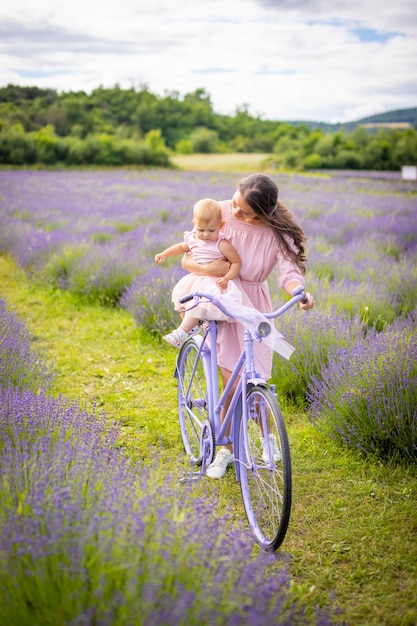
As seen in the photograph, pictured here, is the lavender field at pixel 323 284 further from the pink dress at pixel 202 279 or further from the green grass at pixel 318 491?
the pink dress at pixel 202 279

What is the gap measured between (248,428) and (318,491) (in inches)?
31.2

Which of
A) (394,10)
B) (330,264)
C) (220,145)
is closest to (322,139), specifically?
(220,145)

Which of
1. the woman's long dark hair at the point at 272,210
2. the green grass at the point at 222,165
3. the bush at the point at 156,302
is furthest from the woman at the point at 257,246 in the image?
the green grass at the point at 222,165

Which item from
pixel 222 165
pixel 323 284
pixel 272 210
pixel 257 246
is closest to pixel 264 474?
pixel 257 246

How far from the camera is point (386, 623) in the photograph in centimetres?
205

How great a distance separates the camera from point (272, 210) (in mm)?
2639

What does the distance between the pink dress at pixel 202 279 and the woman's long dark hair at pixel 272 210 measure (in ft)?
0.78

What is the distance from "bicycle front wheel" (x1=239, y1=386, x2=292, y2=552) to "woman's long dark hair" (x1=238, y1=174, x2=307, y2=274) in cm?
80

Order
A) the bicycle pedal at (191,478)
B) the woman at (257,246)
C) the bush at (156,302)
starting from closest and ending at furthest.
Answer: the bicycle pedal at (191,478)
the woman at (257,246)
the bush at (156,302)

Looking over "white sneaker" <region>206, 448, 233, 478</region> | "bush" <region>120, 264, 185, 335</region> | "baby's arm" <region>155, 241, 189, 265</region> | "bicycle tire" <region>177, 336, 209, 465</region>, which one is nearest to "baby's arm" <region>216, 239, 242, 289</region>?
"baby's arm" <region>155, 241, 189, 265</region>

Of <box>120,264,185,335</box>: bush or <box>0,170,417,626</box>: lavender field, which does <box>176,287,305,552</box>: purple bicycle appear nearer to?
<box>0,170,417,626</box>: lavender field

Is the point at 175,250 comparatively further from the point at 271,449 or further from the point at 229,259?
the point at 271,449

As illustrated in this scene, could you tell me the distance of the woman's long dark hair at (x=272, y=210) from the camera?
2.58m

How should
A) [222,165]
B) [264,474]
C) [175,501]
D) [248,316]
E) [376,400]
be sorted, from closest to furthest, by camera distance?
[175,501] < [248,316] < [264,474] < [376,400] < [222,165]
